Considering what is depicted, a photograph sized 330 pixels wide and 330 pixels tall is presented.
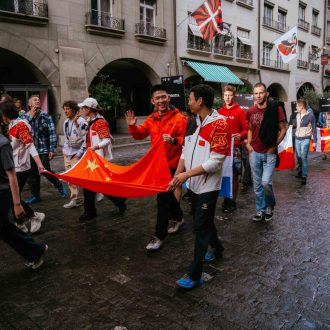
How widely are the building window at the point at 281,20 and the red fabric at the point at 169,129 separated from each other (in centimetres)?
2713

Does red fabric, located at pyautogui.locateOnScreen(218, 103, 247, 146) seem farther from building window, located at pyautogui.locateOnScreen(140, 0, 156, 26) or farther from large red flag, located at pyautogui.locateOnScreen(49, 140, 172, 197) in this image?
building window, located at pyautogui.locateOnScreen(140, 0, 156, 26)

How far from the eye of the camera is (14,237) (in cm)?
363

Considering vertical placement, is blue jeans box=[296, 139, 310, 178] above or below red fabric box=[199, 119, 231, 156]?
below

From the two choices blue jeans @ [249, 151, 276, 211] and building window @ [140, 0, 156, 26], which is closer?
blue jeans @ [249, 151, 276, 211]

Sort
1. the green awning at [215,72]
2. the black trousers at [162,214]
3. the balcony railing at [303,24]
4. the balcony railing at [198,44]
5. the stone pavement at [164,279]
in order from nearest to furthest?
the stone pavement at [164,279] < the black trousers at [162,214] < the green awning at [215,72] < the balcony railing at [198,44] < the balcony railing at [303,24]

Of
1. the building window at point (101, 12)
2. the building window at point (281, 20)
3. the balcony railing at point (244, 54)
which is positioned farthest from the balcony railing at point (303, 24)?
the building window at point (101, 12)

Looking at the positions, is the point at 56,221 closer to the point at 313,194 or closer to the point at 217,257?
the point at 217,257

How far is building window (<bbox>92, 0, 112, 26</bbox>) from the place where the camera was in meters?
16.5

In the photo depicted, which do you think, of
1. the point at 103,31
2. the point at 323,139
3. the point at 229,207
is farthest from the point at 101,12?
the point at 229,207

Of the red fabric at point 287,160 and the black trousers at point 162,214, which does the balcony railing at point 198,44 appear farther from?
the black trousers at point 162,214

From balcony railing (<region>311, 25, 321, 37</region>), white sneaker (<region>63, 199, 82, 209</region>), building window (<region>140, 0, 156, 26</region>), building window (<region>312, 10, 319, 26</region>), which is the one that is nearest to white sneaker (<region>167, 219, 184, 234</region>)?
white sneaker (<region>63, 199, 82, 209</region>)

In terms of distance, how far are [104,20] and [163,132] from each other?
1405cm

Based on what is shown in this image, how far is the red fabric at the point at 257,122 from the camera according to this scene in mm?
5227

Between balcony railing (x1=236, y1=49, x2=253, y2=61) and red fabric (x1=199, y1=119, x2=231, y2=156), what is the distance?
893 inches
